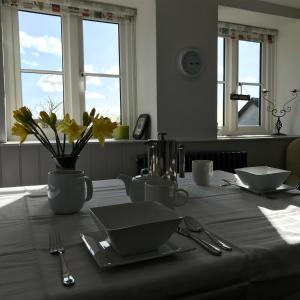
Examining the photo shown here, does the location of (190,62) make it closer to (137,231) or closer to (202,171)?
(202,171)

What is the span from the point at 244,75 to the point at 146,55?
1290mm

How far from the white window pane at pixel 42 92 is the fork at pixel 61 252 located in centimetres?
209

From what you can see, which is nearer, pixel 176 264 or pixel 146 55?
pixel 176 264

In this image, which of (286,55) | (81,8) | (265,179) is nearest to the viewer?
(265,179)

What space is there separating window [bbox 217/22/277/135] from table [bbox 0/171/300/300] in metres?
2.51

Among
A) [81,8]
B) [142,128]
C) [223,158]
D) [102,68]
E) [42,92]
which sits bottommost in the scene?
[223,158]

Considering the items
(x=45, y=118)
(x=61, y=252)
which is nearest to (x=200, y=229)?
(x=61, y=252)

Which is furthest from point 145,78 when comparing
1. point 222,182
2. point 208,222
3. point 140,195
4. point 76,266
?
point 76,266

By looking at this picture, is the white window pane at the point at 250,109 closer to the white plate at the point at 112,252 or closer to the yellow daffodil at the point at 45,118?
the yellow daffodil at the point at 45,118

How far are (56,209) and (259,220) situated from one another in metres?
0.60

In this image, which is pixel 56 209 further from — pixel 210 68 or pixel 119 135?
pixel 210 68

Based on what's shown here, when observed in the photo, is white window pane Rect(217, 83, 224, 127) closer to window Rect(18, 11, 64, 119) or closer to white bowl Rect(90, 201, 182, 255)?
window Rect(18, 11, 64, 119)

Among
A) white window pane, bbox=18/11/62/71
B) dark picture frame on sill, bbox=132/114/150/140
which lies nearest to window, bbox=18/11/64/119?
white window pane, bbox=18/11/62/71

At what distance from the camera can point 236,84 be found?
343 cm
